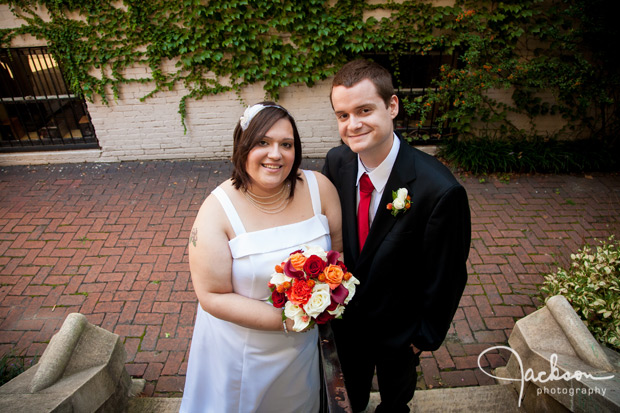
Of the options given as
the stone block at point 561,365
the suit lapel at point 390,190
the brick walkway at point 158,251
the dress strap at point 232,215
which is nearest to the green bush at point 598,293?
the stone block at point 561,365

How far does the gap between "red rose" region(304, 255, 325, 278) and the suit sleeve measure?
634mm

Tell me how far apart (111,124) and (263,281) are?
618cm

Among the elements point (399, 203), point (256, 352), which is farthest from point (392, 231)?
point (256, 352)

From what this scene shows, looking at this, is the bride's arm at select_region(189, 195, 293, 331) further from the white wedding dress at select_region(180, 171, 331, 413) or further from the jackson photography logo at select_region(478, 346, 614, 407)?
the jackson photography logo at select_region(478, 346, 614, 407)

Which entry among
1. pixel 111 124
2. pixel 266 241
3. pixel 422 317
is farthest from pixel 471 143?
pixel 111 124

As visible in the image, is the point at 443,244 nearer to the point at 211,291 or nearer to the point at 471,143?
the point at 211,291

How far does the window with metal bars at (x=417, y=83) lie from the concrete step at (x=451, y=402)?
15.2 ft

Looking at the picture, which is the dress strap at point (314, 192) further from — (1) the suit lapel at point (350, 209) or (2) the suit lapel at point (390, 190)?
(2) the suit lapel at point (390, 190)

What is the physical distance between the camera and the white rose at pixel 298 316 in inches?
76.5

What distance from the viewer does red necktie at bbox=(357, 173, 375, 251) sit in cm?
227

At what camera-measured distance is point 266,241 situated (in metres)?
2.23

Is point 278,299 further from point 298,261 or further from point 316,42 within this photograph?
point 316,42

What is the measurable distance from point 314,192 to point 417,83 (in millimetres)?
5288

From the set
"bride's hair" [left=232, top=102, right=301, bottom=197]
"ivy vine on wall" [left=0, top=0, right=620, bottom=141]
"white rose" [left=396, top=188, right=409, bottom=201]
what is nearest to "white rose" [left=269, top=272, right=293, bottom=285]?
"bride's hair" [left=232, top=102, right=301, bottom=197]
